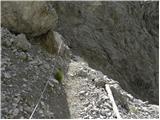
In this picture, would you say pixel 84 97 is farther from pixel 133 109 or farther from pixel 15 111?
pixel 15 111

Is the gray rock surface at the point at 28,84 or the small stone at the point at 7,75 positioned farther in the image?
the small stone at the point at 7,75

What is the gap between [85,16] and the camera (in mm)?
16203

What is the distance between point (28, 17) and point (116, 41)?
769 centimetres

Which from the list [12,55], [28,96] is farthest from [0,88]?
[12,55]

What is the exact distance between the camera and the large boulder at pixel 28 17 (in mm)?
9680

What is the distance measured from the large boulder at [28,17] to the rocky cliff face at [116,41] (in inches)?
161

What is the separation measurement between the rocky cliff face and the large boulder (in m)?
4.09

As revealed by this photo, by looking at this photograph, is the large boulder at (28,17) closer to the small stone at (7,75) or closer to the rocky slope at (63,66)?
the rocky slope at (63,66)

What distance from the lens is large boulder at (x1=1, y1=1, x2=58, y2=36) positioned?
9.68 meters

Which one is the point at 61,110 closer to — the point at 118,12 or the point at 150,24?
the point at 118,12

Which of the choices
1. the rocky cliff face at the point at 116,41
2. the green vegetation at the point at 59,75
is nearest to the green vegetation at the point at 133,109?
the green vegetation at the point at 59,75

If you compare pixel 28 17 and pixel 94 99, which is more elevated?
pixel 28 17

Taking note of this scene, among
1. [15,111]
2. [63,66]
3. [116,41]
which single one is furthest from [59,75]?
[116,41]

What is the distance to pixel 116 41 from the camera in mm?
16953
